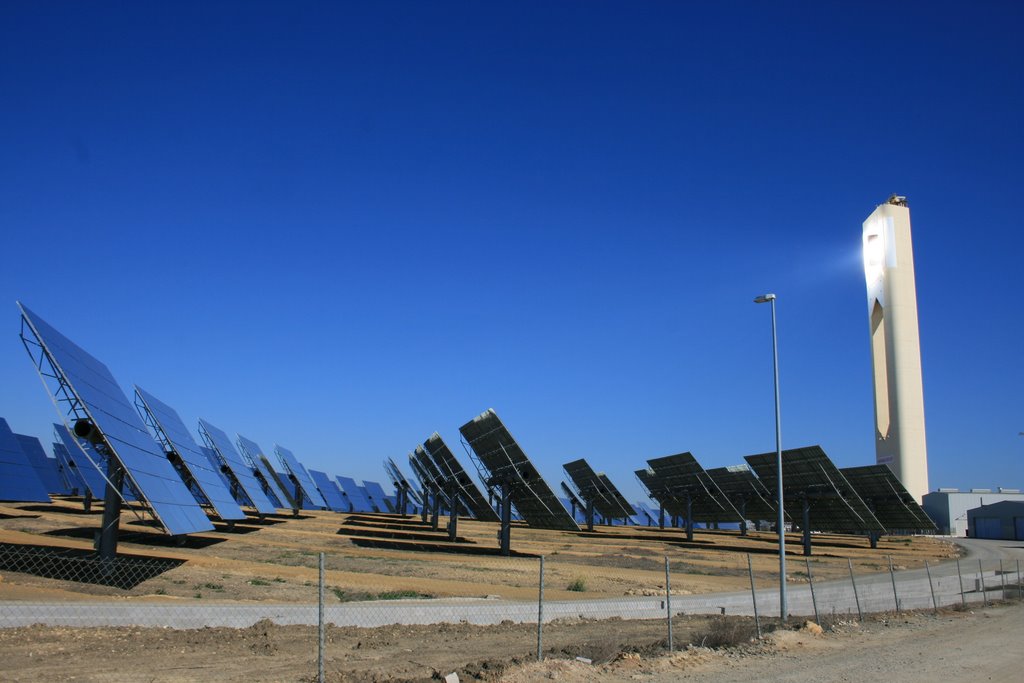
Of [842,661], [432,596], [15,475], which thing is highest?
[15,475]

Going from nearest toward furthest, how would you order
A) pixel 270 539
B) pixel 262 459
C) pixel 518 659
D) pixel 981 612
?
pixel 518 659 → pixel 981 612 → pixel 270 539 → pixel 262 459

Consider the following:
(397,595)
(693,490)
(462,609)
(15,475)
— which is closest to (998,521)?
(693,490)

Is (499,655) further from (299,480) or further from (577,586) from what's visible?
(299,480)

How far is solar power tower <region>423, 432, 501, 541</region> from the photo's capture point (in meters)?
47.3

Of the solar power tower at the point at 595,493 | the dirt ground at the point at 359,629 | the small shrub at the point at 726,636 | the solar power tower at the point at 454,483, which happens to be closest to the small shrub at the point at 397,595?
the dirt ground at the point at 359,629

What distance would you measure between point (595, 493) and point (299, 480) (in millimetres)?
28445

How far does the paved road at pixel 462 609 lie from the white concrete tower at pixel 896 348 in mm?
71636

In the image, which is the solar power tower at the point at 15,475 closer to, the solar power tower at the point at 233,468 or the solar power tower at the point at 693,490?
the solar power tower at the point at 233,468

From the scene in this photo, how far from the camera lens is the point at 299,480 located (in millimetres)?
66188

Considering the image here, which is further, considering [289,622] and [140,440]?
[140,440]

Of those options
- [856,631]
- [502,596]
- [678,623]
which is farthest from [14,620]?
[856,631]

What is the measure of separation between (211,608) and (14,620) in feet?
12.7

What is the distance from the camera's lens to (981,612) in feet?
82.5

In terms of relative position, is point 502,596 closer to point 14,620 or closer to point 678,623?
point 678,623
